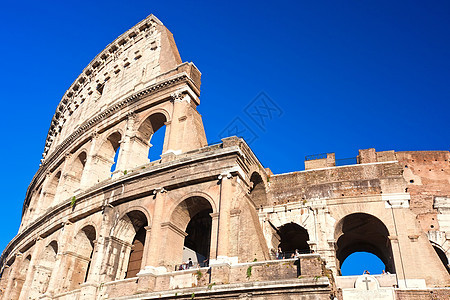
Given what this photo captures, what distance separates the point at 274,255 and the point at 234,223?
3333 mm

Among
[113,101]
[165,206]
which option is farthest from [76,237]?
[113,101]

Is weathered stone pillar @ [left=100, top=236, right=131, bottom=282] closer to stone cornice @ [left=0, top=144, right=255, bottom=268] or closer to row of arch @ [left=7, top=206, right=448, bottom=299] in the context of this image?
row of arch @ [left=7, top=206, right=448, bottom=299]

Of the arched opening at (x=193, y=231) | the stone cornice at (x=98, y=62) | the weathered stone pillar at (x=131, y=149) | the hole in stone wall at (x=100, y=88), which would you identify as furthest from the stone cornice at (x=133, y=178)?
the stone cornice at (x=98, y=62)

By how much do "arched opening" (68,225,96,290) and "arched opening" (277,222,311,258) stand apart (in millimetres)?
8108

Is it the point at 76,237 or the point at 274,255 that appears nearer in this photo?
the point at 274,255

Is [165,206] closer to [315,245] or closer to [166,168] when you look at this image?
[166,168]

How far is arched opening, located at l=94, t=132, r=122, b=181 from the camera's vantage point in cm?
2023

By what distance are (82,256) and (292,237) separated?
9.17 meters

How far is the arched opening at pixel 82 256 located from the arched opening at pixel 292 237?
319 inches

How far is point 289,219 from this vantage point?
644 inches

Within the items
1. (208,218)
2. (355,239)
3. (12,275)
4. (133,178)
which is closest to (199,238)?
(208,218)

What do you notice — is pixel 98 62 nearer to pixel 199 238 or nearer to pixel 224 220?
pixel 199 238

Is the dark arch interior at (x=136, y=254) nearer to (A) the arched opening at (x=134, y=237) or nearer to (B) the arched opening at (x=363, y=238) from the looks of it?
(A) the arched opening at (x=134, y=237)

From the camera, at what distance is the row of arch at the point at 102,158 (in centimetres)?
1877
